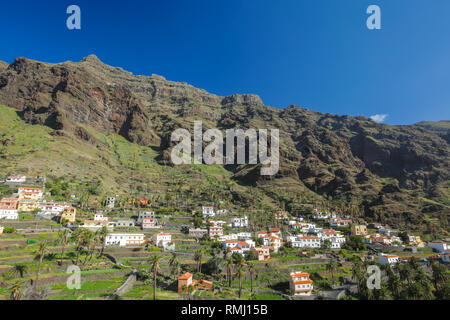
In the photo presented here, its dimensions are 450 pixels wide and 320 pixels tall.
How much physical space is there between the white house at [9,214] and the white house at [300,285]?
77.5m

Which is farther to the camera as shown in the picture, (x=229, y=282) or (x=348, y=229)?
(x=348, y=229)

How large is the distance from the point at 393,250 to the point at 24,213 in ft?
406

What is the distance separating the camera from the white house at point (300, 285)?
56844 mm

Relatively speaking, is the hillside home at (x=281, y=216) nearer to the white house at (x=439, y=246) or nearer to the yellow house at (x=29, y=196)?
the white house at (x=439, y=246)

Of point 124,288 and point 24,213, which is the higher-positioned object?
point 24,213

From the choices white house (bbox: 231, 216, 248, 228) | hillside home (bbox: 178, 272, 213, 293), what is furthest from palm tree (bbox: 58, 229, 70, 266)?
white house (bbox: 231, 216, 248, 228)

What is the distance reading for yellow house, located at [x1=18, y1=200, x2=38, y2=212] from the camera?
7888 cm

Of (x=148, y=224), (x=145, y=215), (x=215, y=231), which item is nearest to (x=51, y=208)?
(x=145, y=215)

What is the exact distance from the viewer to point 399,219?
12375 cm

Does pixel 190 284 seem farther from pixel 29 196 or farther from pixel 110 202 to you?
pixel 29 196
